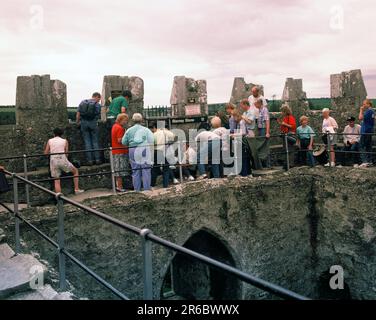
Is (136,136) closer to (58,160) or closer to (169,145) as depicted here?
(169,145)

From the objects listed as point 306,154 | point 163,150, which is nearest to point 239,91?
point 306,154

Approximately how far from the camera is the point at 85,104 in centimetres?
940

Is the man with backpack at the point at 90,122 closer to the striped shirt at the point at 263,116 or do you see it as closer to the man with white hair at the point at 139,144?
the man with white hair at the point at 139,144

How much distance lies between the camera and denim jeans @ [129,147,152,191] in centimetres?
874

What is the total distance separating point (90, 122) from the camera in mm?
9602

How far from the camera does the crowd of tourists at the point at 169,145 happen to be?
28.6ft

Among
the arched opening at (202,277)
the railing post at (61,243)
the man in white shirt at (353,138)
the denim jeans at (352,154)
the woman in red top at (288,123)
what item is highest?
the woman in red top at (288,123)

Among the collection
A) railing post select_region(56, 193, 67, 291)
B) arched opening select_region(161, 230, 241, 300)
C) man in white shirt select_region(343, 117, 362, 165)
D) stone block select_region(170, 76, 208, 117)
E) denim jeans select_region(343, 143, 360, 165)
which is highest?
stone block select_region(170, 76, 208, 117)

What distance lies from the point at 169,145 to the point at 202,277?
3582mm

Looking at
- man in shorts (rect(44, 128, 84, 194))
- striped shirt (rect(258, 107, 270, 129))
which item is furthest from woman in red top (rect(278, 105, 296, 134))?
man in shorts (rect(44, 128, 84, 194))

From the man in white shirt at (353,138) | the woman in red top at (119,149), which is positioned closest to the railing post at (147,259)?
the woman in red top at (119,149)

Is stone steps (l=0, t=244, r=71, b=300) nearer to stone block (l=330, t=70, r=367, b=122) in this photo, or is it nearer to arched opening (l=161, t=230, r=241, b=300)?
arched opening (l=161, t=230, r=241, b=300)

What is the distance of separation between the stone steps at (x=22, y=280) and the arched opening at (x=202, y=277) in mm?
5119
